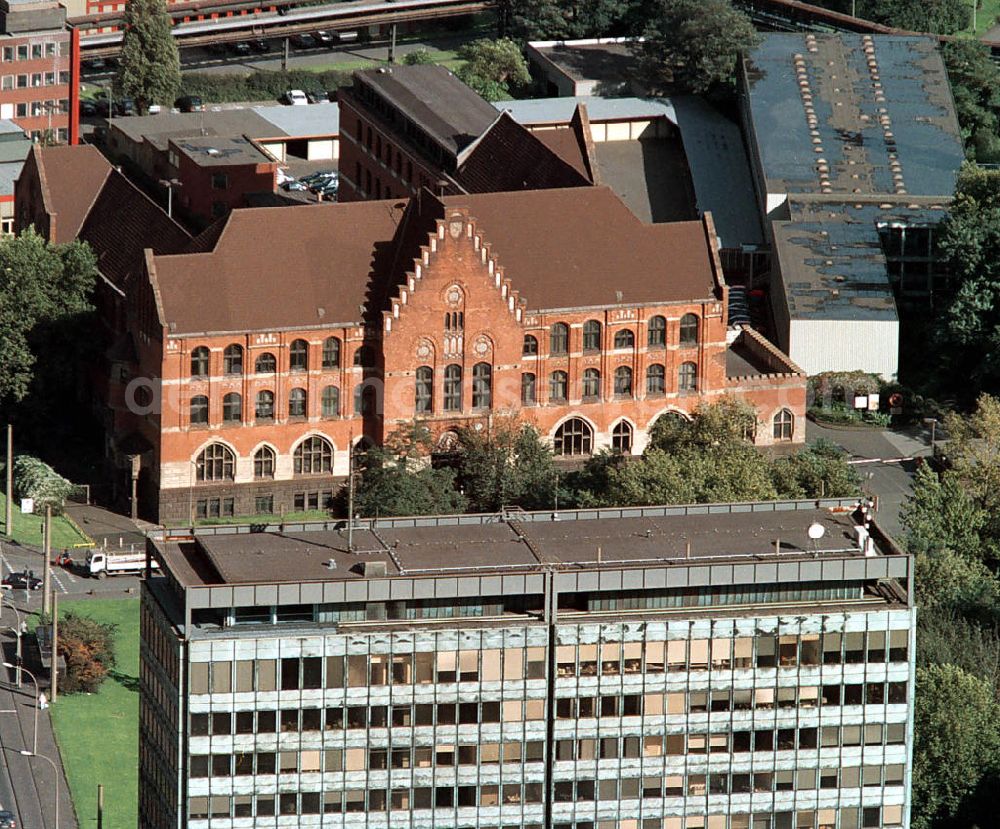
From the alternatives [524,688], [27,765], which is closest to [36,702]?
[27,765]

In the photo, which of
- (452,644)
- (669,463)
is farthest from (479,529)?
(669,463)

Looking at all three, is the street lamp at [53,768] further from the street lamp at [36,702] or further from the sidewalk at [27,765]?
the street lamp at [36,702]

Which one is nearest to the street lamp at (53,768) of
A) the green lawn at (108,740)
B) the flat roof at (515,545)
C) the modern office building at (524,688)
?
the green lawn at (108,740)

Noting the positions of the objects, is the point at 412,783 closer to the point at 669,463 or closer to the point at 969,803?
the point at 969,803

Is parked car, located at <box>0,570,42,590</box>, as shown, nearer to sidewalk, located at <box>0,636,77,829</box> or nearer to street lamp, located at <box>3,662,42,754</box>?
street lamp, located at <box>3,662,42,754</box>

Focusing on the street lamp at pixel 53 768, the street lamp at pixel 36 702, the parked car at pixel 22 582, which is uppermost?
the parked car at pixel 22 582

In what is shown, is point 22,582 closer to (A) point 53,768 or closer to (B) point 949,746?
(A) point 53,768
